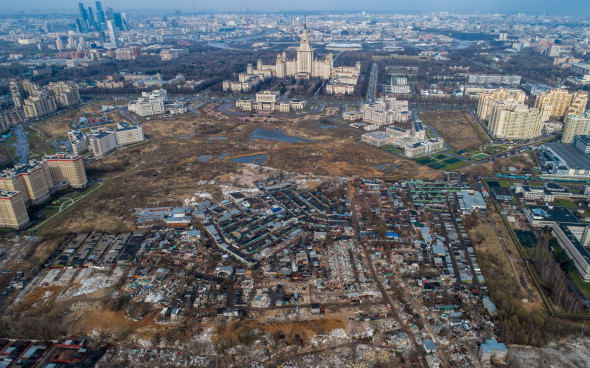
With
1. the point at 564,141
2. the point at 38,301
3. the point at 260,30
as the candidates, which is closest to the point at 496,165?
the point at 564,141

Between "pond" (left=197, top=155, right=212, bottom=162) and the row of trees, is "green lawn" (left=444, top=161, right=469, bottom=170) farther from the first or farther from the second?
"pond" (left=197, top=155, right=212, bottom=162)

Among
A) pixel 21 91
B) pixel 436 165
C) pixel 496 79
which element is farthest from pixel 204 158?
pixel 496 79

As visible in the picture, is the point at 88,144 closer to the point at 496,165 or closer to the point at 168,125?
the point at 168,125

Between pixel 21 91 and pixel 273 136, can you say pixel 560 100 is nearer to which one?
pixel 273 136

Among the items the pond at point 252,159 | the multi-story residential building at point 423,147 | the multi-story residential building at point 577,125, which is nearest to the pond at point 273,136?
the pond at point 252,159

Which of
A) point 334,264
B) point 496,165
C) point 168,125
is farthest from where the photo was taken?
point 168,125

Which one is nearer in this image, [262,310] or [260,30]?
[262,310]
